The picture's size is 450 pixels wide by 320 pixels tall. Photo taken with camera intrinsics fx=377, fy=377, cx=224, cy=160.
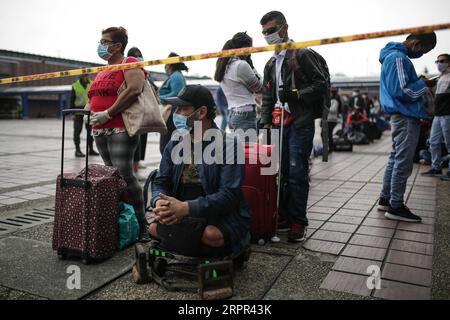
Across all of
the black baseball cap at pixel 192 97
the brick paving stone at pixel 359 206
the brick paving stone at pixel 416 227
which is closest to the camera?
the black baseball cap at pixel 192 97

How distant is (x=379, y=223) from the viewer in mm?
3768

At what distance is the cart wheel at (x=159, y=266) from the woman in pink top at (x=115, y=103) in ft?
2.54

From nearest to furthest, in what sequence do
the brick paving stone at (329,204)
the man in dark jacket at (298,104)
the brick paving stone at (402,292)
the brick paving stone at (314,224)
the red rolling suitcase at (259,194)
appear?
the brick paving stone at (402,292) < the red rolling suitcase at (259,194) < the man in dark jacket at (298,104) < the brick paving stone at (314,224) < the brick paving stone at (329,204)

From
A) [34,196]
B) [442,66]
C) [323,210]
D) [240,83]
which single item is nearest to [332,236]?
[323,210]

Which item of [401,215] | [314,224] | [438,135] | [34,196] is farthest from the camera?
[438,135]

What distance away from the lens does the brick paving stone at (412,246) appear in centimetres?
299

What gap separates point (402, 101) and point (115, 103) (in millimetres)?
2762

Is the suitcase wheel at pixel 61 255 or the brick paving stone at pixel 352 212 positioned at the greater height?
the brick paving stone at pixel 352 212

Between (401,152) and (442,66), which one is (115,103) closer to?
(401,152)

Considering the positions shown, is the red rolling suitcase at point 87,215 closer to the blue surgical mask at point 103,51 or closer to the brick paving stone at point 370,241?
the blue surgical mask at point 103,51

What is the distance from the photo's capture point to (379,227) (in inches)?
143

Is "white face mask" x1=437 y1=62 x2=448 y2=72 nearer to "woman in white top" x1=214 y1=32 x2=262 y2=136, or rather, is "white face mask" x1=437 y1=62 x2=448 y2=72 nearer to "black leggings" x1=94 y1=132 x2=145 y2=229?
"woman in white top" x1=214 y1=32 x2=262 y2=136

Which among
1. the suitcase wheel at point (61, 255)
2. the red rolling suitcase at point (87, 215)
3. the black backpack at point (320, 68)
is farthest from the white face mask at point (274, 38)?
the suitcase wheel at point (61, 255)
